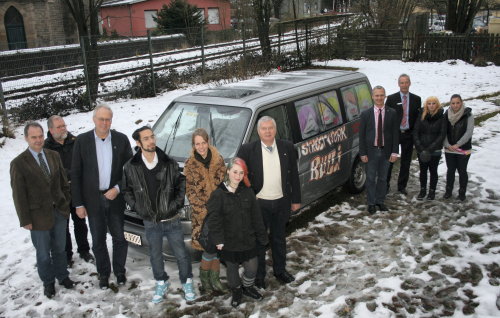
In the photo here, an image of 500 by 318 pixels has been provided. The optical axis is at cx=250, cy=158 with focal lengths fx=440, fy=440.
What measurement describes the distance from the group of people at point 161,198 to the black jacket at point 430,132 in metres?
2.97

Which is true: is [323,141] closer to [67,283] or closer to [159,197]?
Result: [159,197]

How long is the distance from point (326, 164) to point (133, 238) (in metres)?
2.98

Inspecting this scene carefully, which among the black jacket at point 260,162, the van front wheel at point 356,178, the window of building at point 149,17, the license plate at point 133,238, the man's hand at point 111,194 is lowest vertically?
the van front wheel at point 356,178

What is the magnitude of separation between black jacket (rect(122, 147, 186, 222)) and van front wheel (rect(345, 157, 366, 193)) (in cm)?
373

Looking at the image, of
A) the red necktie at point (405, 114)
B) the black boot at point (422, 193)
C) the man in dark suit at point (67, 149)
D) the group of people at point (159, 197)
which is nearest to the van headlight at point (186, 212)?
the group of people at point (159, 197)

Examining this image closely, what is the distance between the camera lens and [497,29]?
3122 centimetres

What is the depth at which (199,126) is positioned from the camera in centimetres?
566

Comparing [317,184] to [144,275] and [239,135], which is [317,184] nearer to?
[239,135]

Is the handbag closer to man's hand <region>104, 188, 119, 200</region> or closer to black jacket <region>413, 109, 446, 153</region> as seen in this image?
man's hand <region>104, 188, 119, 200</region>

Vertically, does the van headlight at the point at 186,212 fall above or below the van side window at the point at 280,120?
below

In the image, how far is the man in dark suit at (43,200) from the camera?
4.45 metres

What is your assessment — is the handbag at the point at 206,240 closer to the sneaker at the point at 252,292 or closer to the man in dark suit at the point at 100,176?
the sneaker at the point at 252,292

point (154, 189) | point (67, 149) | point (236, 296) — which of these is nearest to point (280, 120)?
point (154, 189)

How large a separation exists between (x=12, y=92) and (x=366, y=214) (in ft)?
32.4
